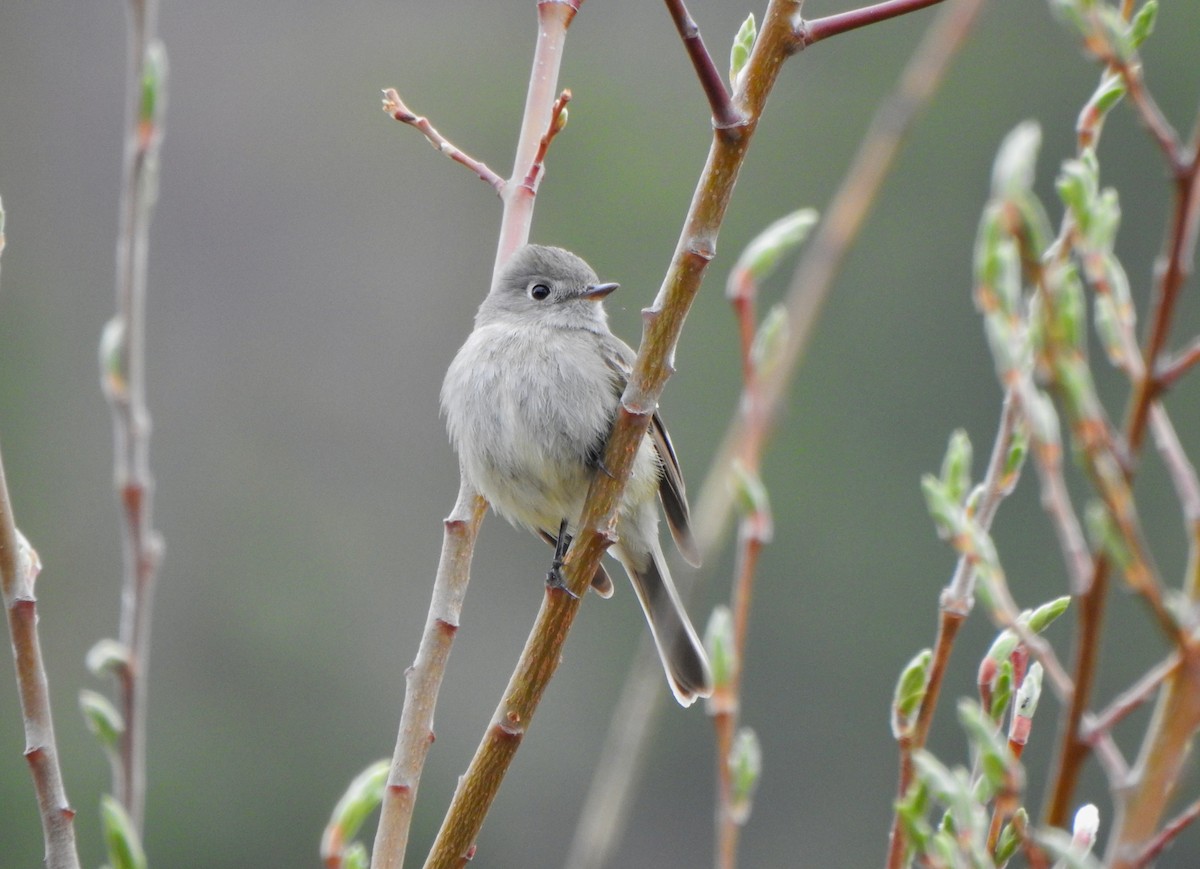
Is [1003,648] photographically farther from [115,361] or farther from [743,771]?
[115,361]

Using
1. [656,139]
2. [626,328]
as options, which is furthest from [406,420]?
[656,139]

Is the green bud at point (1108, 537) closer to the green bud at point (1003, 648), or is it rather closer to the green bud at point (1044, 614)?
the green bud at point (1003, 648)

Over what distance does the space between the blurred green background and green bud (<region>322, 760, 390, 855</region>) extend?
1793 cm

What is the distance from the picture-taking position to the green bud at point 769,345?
116 cm

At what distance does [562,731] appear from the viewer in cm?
2097

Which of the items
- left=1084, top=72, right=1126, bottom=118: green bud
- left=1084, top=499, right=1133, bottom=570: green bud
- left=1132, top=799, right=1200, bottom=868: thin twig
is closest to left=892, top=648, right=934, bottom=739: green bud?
left=1132, top=799, right=1200, bottom=868: thin twig

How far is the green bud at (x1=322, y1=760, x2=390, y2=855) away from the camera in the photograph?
1224 millimetres

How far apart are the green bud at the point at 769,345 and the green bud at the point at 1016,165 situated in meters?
0.21

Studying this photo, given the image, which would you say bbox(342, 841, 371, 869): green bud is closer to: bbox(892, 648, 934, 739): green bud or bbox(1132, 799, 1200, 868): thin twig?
bbox(892, 648, 934, 739): green bud

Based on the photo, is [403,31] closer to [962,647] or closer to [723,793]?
[962,647]

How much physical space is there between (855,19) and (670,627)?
8.12 feet

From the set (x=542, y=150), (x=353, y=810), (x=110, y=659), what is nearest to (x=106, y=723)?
(x=110, y=659)

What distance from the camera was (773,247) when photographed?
1.27 metres

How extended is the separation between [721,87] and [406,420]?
838 inches
